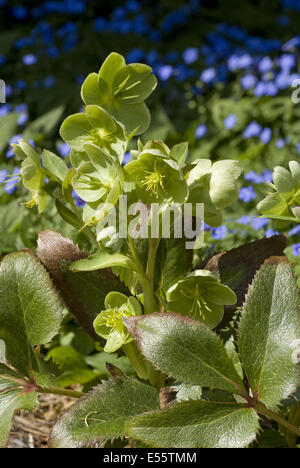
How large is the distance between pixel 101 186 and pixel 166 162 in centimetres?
12

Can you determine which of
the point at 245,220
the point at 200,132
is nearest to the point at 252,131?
the point at 200,132

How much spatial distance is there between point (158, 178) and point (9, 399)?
396mm

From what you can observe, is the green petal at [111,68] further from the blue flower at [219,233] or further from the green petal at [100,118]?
the blue flower at [219,233]

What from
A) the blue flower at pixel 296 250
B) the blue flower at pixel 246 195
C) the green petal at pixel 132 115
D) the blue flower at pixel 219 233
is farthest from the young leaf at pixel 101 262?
the blue flower at pixel 246 195

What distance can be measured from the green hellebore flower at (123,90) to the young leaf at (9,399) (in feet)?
1.37

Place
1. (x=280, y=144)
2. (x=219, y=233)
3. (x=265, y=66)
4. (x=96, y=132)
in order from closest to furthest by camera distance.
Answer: (x=96, y=132) < (x=219, y=233) < (x=280, y=144) < (x=265, y=66)

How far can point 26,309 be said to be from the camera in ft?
3.08

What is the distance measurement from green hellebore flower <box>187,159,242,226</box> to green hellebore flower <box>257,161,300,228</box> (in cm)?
8

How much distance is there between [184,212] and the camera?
88 centimetres

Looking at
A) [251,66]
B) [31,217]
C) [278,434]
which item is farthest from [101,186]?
[251,66]

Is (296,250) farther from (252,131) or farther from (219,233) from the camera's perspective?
(252,131)

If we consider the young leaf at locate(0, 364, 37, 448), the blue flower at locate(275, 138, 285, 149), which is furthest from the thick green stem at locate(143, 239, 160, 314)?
the blue flower at locate(275, 138, 285, 149)

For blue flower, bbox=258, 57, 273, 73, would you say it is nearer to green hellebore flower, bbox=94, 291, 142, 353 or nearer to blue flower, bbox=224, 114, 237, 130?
blue flower, bbox=224, 114, 237, 130

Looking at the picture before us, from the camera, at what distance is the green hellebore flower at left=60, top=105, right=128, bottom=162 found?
2.86 feet
